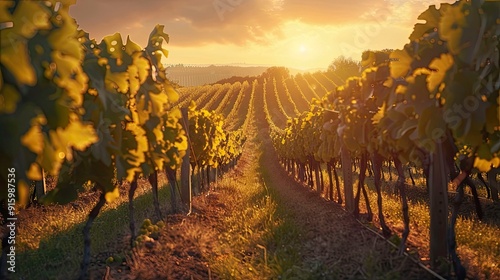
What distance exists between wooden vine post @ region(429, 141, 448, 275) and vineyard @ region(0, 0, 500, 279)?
14 millimetres

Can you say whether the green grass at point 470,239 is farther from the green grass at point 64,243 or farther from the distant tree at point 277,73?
the distant tree at point 277,73

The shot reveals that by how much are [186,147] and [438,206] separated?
3.90 metres

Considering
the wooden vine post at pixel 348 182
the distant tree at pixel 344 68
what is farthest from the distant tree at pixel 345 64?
the wooden vine post at pixel 348 182

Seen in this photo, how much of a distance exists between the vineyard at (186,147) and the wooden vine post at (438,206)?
0.01 meters

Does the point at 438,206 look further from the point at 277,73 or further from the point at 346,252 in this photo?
the point at 277,73

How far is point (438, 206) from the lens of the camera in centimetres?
544

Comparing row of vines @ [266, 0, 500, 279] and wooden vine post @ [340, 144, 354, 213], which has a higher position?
row of vines @ [266, 0, 500, 279]

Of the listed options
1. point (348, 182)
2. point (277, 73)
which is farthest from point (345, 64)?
point (348, 182)

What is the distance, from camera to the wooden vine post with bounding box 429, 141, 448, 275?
5.34 m

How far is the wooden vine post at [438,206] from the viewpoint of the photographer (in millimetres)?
5340

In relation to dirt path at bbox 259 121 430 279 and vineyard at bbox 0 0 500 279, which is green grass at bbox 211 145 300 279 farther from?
dirt path at bbox 259 121 430 279

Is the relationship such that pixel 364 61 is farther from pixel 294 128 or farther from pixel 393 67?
pixel 294 128

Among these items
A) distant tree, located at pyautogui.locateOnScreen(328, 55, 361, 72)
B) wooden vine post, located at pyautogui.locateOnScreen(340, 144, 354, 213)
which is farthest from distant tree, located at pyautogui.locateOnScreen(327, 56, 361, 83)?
wooden vine post, located at pyautogui.locateOnScreen(340, 144, 354, 213)

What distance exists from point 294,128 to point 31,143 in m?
18.4
